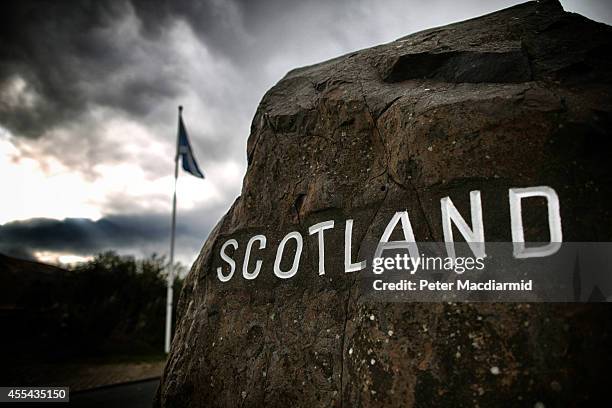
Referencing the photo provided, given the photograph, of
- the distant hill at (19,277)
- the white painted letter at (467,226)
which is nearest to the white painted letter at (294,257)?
the white painted letter at (467,226)

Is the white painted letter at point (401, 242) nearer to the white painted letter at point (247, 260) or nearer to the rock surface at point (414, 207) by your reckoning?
the rock surface at point (414, 207)

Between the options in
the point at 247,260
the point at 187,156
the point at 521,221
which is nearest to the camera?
the point at 521,221

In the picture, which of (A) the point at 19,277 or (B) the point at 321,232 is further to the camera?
(A) the point at 19,277

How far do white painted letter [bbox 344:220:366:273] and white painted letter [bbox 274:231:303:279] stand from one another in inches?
14.3

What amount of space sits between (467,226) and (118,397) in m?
5.00

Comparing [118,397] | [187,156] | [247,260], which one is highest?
[187,156]

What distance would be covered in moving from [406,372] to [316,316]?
67 cm

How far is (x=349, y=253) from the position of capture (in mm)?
2525

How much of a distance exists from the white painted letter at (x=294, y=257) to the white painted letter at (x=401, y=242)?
598mm

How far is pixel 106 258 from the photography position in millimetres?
10586

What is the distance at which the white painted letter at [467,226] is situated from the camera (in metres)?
2.13

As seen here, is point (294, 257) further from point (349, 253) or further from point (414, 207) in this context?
point (414, 207)

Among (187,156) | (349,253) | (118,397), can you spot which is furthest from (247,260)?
(187,156)

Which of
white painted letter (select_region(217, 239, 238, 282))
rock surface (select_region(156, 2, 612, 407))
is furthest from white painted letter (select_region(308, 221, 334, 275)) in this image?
white painted letter (select_region(217, 239, 238, 282))
